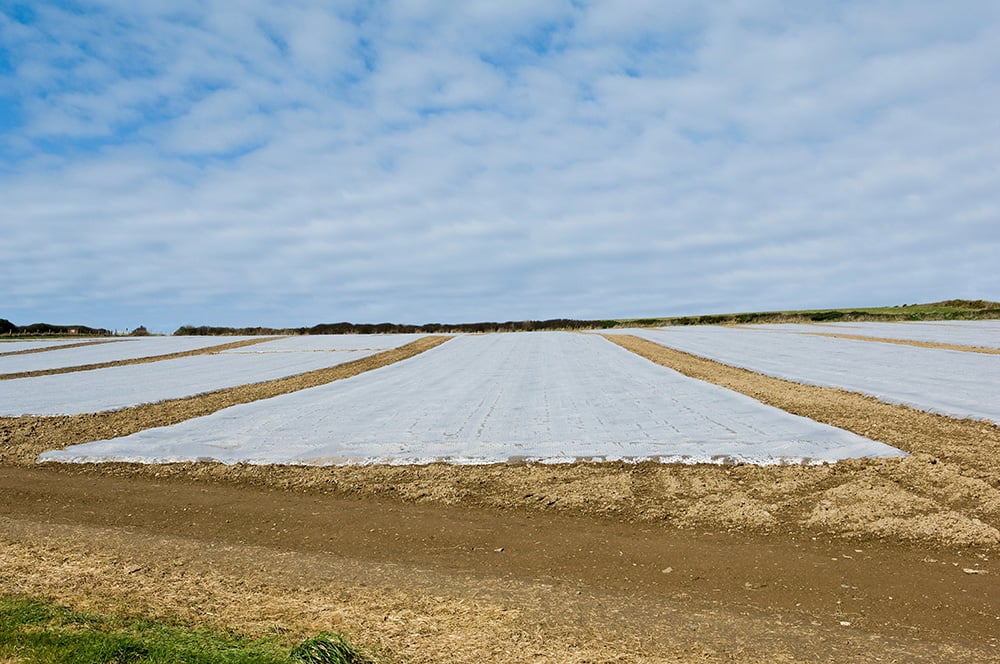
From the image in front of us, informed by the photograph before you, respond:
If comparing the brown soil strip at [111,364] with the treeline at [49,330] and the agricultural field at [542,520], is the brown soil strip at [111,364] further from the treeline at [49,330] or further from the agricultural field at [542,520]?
the treeline at [49,330]

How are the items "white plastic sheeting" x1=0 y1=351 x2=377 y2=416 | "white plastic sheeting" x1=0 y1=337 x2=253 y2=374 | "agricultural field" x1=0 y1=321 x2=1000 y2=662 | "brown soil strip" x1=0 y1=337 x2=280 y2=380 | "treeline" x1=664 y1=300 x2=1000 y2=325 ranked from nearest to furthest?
"agricultural field" x1=0 y1=321 x2=1000 y2=662 → "white plastic sheeting" x1=0 y1=351 x2=377 y2=416 → "brown soil strip" x1=0 y1=337 x2=280 y2=380 → "white plastic sheeting" x1=0 y1=337 x2=253 y2=374 → "treeline" x1=664 y1=300 x2=1000 y2=325

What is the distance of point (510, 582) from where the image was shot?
23.7 feet

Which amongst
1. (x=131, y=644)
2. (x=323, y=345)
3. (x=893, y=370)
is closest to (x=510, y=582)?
(x=131, y=644)

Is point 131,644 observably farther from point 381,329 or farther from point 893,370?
point 381,329

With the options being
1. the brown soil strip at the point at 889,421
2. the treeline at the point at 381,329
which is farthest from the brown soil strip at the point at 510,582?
the treeline at the point at 381,329

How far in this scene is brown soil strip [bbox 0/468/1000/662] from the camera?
573 centimetres

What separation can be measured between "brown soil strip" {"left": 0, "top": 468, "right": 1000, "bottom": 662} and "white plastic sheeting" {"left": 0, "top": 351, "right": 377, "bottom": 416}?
39.1 ft

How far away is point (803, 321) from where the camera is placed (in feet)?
258

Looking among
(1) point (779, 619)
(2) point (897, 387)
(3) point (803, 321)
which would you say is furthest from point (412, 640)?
(3) point (803, 321)

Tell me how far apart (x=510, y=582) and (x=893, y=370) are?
839 inches

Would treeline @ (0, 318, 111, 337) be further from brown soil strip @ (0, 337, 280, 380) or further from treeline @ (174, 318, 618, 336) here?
brown soil strip @ (0, 337, 280, 380)

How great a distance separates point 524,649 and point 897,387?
691 inches

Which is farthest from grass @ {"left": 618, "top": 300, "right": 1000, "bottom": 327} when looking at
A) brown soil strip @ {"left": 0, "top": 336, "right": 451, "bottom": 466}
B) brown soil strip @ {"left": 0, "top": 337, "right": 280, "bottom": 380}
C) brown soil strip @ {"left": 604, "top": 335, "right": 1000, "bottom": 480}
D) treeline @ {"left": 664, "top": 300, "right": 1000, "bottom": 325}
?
brown soil strip @ {"left": 0, "top": 336, "right": 451, "bottom": 466}

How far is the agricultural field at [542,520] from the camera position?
6.09 meters
